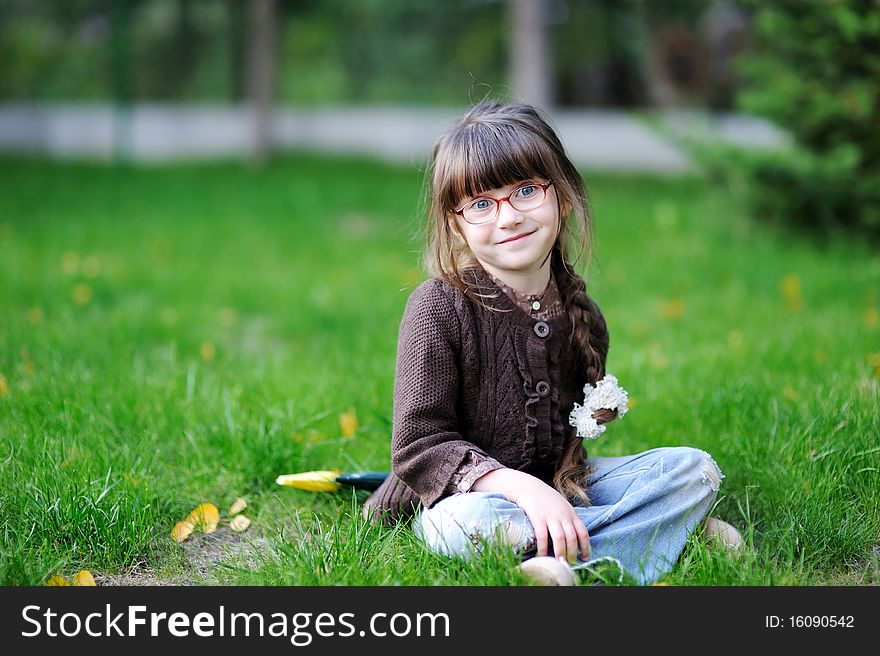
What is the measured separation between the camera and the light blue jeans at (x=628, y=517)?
218cm

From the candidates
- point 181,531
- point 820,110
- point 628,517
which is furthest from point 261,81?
point 628,517

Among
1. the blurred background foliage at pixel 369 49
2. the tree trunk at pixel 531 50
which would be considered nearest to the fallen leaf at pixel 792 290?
the tree trunk at pixel 531 50

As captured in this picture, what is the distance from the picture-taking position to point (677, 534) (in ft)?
7.52

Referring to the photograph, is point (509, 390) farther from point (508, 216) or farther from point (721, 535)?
point (721, 535)

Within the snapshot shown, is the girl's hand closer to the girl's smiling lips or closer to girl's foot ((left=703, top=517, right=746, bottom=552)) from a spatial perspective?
girl's foot ((left=703, top=517, right=746, bottom=552))

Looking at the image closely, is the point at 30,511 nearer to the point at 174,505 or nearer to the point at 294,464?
the point at 174,505

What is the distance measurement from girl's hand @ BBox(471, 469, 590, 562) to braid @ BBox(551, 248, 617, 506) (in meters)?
0.18

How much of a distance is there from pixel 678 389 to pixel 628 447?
48 centimetres

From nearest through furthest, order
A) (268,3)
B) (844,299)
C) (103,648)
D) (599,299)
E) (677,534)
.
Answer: (103,648)
(677,534)
(844,299)
(599,299)
(268,3)

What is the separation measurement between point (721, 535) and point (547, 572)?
51cm

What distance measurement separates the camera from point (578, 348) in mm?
2449

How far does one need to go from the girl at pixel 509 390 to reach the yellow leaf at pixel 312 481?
0.27 metres

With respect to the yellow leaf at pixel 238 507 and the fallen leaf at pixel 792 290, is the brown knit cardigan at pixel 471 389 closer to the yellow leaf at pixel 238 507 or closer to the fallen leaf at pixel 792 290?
the yellow leaf at pixel 238 507

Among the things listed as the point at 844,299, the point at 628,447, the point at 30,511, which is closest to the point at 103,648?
the point at 30,511
